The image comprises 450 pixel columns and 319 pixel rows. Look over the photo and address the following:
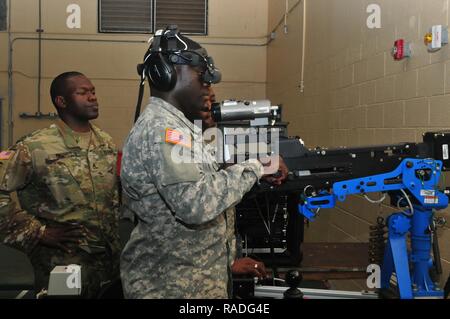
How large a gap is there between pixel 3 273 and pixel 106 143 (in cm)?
215

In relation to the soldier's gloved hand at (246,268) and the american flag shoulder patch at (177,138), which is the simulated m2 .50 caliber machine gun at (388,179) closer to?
the soldier's gloved hand at (246,268)

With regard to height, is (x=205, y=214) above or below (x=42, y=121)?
below

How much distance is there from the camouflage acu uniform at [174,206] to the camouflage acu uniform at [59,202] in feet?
2.35

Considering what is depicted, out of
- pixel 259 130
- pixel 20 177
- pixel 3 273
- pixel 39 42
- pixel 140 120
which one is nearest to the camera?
pixel 140 120

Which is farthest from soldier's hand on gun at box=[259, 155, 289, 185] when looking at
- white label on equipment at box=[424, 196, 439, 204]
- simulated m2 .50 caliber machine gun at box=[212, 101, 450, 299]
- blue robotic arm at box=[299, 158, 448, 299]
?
white label on equipment at box=[424, 196, 439, 204]

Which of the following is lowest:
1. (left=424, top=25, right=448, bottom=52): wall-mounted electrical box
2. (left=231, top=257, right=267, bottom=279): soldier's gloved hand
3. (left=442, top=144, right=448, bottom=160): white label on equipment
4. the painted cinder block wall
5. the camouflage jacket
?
(left=231, top=257, right=267, bottom=279): soldier's gloved hand

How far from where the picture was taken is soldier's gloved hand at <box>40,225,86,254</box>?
1874 millimetres

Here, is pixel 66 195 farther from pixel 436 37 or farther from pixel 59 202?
pixel 436 37

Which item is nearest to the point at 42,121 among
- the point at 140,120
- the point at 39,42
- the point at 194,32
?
the point at 39,42

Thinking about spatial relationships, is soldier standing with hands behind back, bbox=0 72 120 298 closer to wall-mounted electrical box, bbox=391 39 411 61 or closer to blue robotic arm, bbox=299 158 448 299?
blue robotic arm, bbox=299 158 448 299

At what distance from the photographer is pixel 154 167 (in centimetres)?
119

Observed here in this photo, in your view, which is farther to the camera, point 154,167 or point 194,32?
point 194,32

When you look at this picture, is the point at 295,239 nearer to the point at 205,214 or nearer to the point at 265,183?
the point at 265,183

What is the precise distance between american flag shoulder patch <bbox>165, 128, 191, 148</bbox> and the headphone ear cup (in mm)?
169
